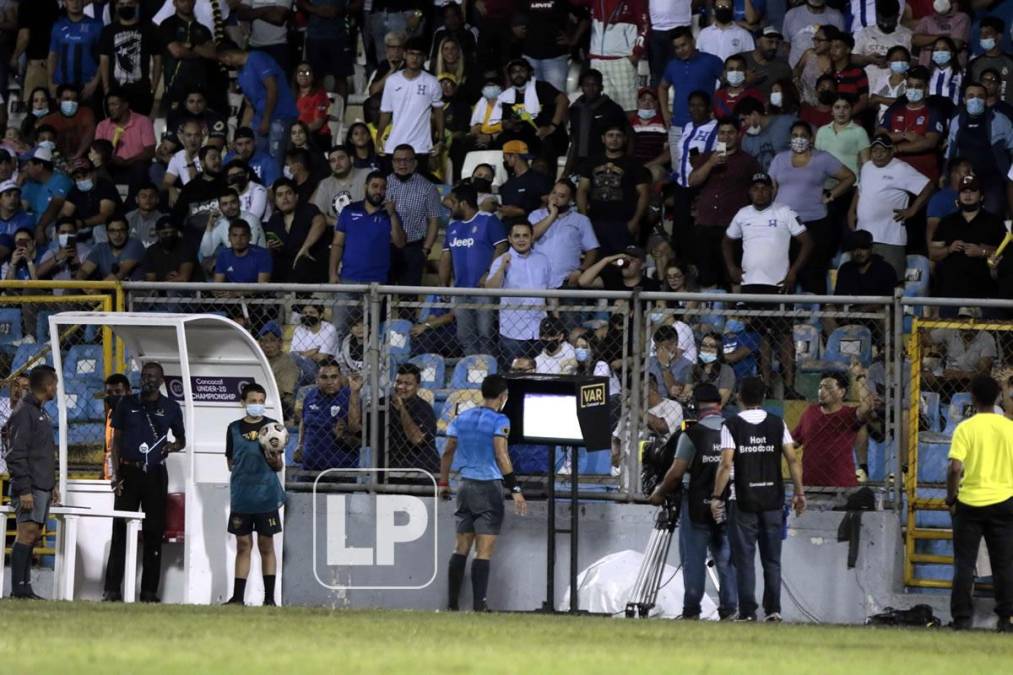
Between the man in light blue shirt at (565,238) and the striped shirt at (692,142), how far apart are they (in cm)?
175

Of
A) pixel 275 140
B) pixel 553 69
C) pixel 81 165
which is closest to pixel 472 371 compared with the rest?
pixel 553 69

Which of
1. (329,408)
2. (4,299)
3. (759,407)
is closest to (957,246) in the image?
(759,407)

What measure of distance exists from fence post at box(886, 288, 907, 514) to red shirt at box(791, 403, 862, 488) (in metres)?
0.33

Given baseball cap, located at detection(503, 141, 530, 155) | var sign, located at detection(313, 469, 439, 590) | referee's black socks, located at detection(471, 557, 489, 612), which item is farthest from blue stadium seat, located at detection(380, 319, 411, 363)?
baseball cap, located at detection(503, 141, 530, 155)

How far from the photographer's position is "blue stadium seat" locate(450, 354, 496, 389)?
16.2 metres

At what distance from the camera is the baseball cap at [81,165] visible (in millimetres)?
22969

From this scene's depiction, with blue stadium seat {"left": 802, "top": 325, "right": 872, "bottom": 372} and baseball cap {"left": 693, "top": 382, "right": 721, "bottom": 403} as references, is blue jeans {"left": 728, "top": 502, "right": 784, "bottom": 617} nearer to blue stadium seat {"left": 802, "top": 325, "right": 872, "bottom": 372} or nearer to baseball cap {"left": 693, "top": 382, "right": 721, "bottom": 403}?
baseball cap {"left": 693, "top": 382, "right": 721, "bottom": 403}

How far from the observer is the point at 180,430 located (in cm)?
1609

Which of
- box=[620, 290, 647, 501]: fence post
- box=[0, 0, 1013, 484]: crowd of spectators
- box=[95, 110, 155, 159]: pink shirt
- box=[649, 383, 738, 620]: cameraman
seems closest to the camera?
box=[649, 383, 738, 620]: cameraman

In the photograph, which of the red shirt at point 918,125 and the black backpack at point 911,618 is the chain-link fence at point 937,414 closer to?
the black backpack at point 911,618

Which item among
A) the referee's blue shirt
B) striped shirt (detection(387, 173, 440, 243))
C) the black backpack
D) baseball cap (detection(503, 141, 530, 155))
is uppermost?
baseball cap (detection(503, 141, 530, 155))

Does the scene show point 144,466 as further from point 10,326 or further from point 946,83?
point 946,83

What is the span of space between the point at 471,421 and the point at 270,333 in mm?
2340

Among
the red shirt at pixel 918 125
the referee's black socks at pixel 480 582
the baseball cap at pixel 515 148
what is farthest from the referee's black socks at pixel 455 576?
the red shirt at pixel 918 125
